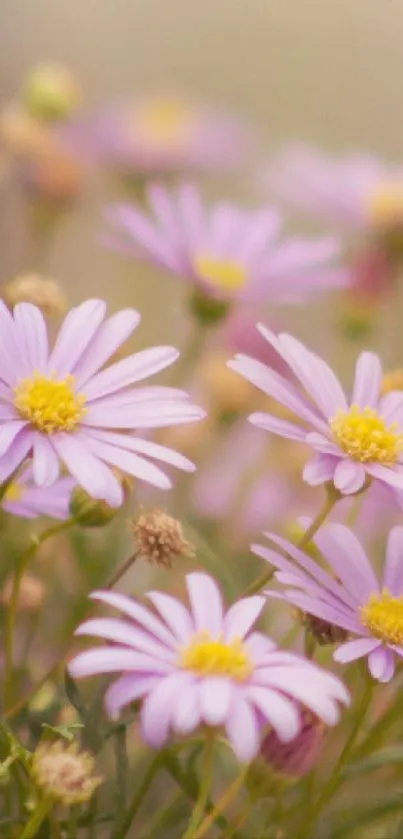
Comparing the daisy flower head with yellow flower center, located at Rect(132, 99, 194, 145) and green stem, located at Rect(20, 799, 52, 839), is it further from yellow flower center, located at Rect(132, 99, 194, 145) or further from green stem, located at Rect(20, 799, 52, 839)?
green stem, located at Rect(20, 799, 52, 839)

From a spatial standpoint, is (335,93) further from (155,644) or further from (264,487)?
(155,644)

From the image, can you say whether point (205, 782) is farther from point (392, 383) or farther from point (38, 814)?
point (392, 383)

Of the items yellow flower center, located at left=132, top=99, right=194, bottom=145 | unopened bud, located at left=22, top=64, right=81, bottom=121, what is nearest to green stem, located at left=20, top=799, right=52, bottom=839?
unopened bud, located at left=22, top=64, right=81, bottom=121

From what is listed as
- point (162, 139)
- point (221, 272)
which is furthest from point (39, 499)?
point (162, 139)

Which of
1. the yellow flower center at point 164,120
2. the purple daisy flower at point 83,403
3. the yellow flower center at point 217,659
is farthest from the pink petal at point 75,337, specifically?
the yellow flower center at point 164,120

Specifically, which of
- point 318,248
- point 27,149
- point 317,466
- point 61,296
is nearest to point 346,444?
point 317,466
